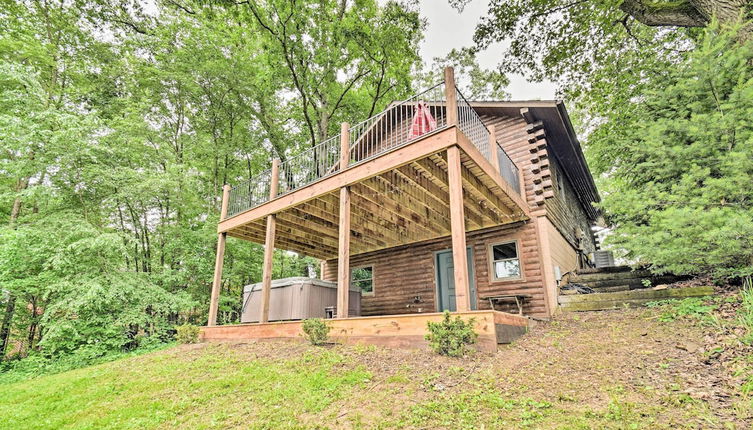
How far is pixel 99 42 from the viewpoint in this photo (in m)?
13.6

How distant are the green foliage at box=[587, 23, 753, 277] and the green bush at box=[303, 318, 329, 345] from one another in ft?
18.4

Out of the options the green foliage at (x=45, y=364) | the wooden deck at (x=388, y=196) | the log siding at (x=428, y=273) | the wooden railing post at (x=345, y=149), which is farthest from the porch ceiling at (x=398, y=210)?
the green foliage at (x=45, y=364)

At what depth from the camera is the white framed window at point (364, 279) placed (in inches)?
456

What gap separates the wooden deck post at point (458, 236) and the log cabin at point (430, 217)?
0.02 metres

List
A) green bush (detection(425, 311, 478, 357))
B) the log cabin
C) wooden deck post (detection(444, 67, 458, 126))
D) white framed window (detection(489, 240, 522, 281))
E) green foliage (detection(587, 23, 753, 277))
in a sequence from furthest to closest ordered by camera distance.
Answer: white framed window (detection(489, 240, 522, 281)), the log cabin, wooden deck post (detection(444, 67, 458, 126)), green foliage (detection(587, 23, 753, 277)), green bush (detection(425, 311, 478, 357))

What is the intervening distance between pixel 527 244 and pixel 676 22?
19.6 ft

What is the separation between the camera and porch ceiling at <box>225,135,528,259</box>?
6.46 metres

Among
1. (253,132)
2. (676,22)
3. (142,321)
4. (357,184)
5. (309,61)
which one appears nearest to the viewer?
(357,184)

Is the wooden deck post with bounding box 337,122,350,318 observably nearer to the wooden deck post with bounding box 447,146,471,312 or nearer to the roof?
the wooden deck post with bounding box 447,146,471,312

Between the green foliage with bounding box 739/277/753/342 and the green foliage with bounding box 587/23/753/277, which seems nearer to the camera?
the green foliage with bounding box 739/277/753/342

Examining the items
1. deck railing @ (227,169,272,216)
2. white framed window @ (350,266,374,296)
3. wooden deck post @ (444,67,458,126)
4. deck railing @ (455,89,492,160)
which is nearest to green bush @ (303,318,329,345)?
deck railing @ (227,169,272,216)

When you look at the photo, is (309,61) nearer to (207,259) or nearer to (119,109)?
(119,109)

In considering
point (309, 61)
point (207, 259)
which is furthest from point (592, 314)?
point (309, 61)

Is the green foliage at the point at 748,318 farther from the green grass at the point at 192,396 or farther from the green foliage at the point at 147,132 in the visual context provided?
the green foliage at the point at 147,132
